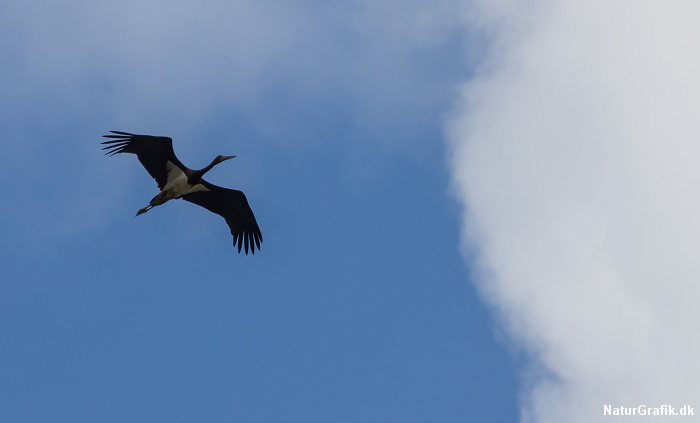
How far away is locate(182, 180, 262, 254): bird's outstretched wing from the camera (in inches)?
1565

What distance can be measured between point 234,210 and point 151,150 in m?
3.67

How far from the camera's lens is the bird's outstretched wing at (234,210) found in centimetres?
3975

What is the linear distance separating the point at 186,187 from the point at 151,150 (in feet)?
5.17

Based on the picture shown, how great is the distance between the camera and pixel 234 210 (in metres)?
40.3

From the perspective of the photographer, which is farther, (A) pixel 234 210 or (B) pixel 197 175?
(A) pixel 234 210

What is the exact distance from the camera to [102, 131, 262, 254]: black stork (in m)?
37.3

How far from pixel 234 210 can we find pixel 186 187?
2.17 meters

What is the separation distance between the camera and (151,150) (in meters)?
37.7

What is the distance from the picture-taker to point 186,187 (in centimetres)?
3859

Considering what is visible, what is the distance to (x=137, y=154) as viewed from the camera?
37875 millimetres

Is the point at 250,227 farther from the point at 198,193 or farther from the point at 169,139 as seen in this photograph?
the point at 169,139

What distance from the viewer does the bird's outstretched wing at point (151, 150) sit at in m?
36.9

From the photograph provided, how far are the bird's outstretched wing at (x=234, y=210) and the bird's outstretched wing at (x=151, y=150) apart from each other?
5.12ft

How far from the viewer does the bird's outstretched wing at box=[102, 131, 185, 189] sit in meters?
36.9
